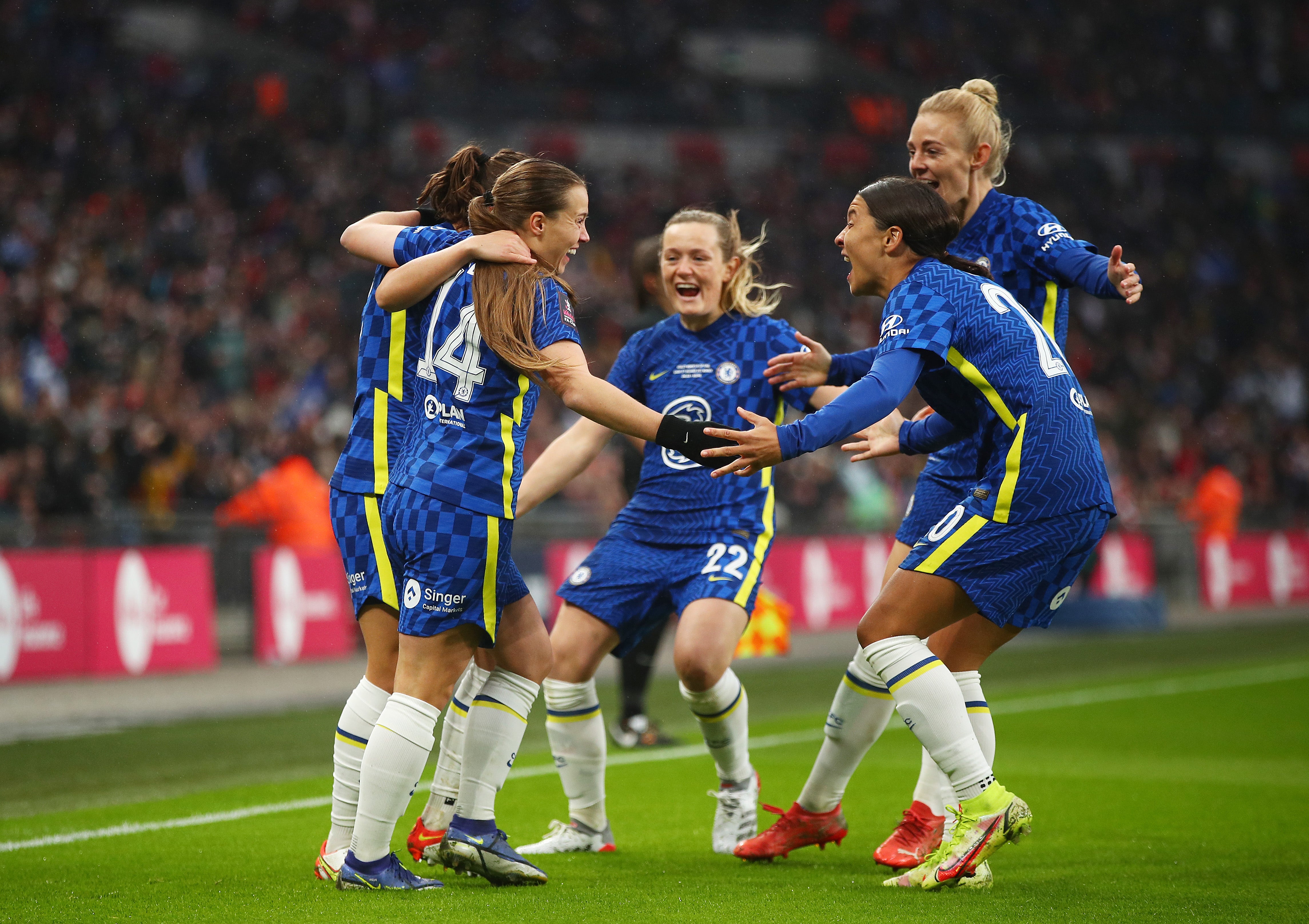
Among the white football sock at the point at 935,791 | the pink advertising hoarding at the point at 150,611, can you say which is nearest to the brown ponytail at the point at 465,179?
the white football sock at the point at 935,791

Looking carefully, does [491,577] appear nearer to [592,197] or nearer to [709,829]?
[709,829]

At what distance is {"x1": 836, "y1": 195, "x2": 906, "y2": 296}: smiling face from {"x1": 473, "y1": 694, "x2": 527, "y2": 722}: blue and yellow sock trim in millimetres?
1660

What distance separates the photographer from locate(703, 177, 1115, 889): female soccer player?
4199 mm

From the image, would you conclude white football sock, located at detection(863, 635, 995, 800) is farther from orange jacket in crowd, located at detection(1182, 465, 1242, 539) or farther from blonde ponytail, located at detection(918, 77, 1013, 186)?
orange jacket in crowd, located at detection(1182, 465, 1242, 539)

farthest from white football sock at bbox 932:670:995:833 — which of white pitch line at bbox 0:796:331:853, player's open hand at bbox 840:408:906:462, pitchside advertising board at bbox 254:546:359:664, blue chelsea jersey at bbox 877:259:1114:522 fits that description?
pitchside advertising board at bbox 254:546:359:664

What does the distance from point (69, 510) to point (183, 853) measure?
29.5 feet

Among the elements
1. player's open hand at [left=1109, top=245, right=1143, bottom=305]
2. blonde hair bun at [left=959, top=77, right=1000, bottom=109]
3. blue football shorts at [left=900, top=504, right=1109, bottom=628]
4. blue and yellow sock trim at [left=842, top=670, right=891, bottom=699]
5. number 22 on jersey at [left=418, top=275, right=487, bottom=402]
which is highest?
blonde hair bun at [left=959, top=77, right=1000, bottom=109]

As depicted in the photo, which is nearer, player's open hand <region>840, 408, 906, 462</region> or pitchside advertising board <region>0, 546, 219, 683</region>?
player's open hand <region>840, 408, 906, 462</region>

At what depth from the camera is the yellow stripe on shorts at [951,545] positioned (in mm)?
4266

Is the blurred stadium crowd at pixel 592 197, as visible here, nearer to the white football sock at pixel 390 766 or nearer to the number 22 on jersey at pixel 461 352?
the number 22 on jersey at pixel 461 352

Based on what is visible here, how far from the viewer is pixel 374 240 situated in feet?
13.9

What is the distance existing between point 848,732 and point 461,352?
1.86m

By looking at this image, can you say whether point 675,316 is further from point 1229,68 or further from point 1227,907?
point 1229,68

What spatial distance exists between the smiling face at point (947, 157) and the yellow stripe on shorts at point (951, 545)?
1183mm
